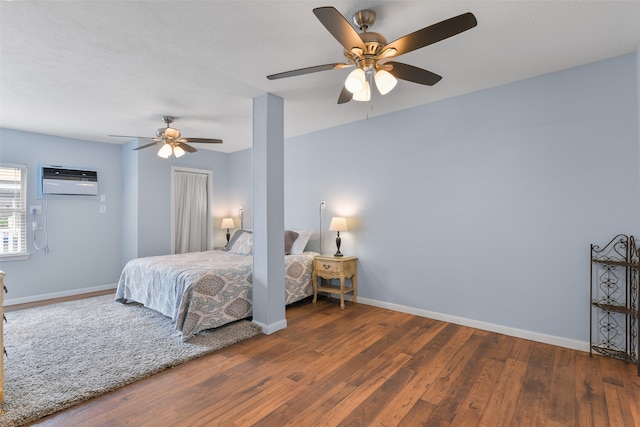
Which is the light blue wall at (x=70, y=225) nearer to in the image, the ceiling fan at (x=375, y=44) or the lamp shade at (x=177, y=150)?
the lamp shade at (x=177, y=150)

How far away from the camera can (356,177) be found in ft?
14.4

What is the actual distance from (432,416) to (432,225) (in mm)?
2156

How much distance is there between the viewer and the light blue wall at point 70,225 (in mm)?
4477

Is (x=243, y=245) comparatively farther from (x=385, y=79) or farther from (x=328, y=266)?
(x=385, y=79)

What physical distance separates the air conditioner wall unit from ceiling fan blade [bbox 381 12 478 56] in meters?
5.15

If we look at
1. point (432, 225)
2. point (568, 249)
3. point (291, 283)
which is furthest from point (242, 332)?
point (568, 249)

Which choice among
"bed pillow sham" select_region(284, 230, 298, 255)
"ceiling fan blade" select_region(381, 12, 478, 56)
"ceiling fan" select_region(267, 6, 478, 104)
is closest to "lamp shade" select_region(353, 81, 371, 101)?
"ceiling fan" select_region(267, 6, 478, 104)

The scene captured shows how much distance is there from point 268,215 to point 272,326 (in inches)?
46.0

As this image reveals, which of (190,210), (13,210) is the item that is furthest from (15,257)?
(190,210)

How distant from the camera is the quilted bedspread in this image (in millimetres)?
3129

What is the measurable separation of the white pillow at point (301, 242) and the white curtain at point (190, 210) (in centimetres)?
230

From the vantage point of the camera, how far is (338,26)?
65.3 inches

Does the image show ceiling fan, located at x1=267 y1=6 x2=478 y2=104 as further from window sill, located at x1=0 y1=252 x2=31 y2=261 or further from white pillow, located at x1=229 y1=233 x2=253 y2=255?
window sill, located at x1=0 y1=252 x2=31 y2=261

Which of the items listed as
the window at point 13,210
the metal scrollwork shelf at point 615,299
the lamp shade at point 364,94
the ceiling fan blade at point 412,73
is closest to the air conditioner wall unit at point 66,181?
the window at point 13,210
